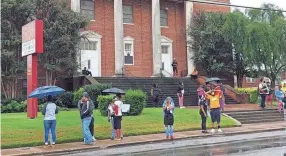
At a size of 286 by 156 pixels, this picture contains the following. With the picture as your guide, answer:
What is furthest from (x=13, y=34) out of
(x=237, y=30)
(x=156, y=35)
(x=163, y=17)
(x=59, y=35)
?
(x=237, y=30)

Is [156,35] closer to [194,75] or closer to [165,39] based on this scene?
[165,39]

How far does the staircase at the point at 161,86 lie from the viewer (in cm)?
3017

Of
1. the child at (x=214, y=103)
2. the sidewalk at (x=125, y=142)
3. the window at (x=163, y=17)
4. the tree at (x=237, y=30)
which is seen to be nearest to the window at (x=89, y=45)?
the window at (x=163, y=17)

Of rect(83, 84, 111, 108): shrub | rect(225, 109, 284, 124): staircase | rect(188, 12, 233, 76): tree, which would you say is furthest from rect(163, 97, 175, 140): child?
rect(188, 12, 233, 76): tree

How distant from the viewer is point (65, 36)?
27.5 m

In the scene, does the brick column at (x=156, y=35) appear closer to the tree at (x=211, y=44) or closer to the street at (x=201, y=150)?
the tree at (x=211, y=44)

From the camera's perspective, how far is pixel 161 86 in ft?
104

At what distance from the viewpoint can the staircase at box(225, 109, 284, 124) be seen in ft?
74.9

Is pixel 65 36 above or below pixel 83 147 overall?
above

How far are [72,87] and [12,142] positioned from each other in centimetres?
1666

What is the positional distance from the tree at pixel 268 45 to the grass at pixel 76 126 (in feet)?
40.7

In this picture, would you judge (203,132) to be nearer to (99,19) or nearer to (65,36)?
(65,36)

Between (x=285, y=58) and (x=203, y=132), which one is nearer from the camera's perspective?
(x=203, y=132)

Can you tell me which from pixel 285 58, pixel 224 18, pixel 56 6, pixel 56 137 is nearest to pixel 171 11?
pixel 224 18
